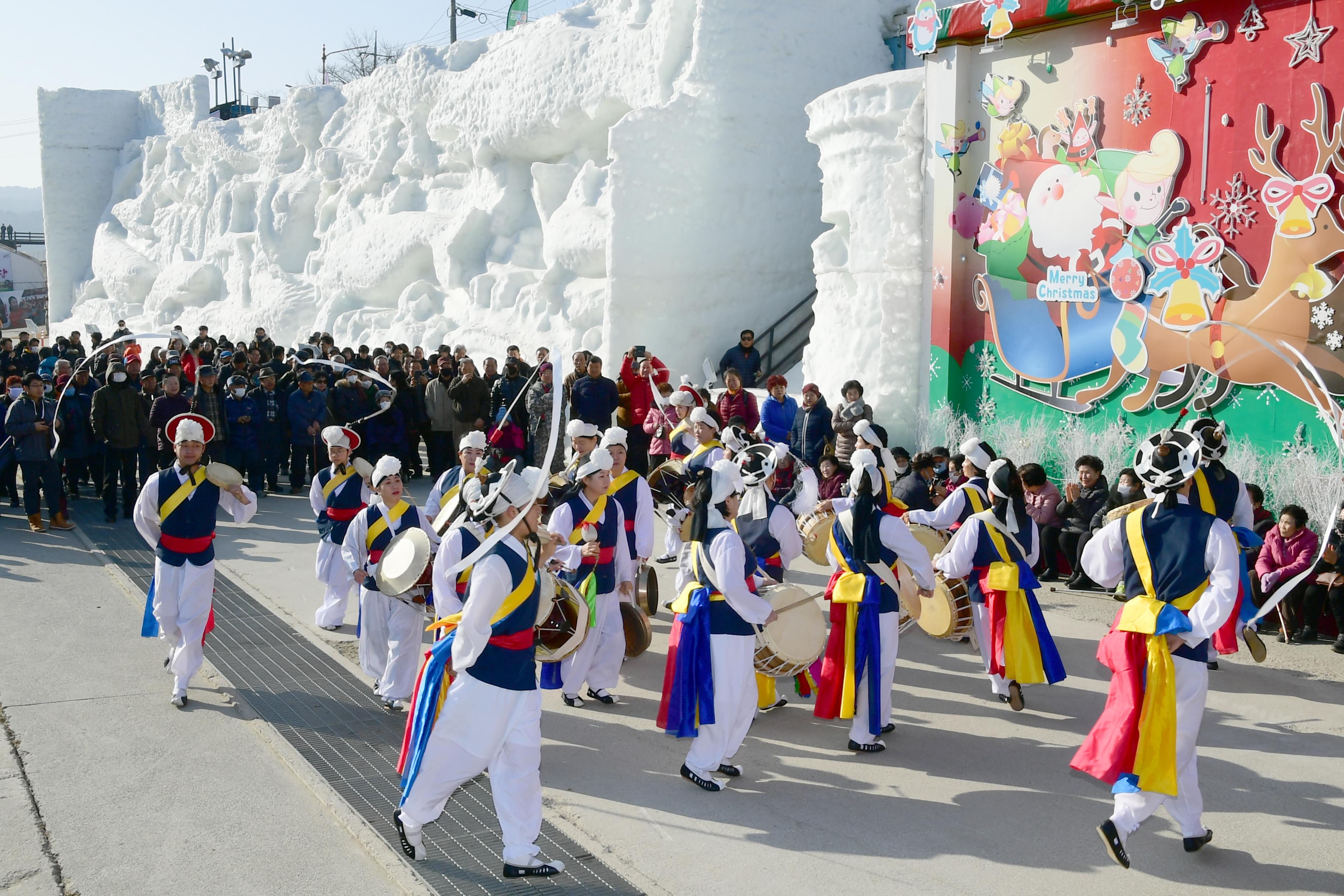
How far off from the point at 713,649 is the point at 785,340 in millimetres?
11317

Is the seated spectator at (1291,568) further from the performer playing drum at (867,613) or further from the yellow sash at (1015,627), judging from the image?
the performer playing drum at (867,613)

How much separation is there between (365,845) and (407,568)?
48.7 inches

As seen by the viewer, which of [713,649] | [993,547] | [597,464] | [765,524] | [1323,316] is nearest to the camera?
[713,649]

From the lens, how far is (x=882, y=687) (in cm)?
615

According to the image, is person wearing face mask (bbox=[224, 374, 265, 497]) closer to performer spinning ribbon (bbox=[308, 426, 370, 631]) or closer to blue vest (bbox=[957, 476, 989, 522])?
performer spinning ribbon (bbox=[308, 426, 370, 631])

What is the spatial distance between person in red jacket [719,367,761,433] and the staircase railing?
424 centimetres

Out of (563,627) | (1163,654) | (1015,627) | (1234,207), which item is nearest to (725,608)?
(563,627)

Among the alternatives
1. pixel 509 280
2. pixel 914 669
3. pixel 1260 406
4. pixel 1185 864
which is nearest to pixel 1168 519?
pixel 1185 864

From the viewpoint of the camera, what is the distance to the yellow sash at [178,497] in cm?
688

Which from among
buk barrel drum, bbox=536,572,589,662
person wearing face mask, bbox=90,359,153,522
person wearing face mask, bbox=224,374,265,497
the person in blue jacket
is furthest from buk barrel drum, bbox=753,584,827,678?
person wearing face mask, bbox=224,374,265,497

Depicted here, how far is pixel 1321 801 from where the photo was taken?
5.45 metres

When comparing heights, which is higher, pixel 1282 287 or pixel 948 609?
pixel 1282 287

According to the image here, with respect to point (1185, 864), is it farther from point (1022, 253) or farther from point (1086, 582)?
point (1022, 253)

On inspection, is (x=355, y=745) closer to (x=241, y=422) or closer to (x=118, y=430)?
(x=118, y=430)
